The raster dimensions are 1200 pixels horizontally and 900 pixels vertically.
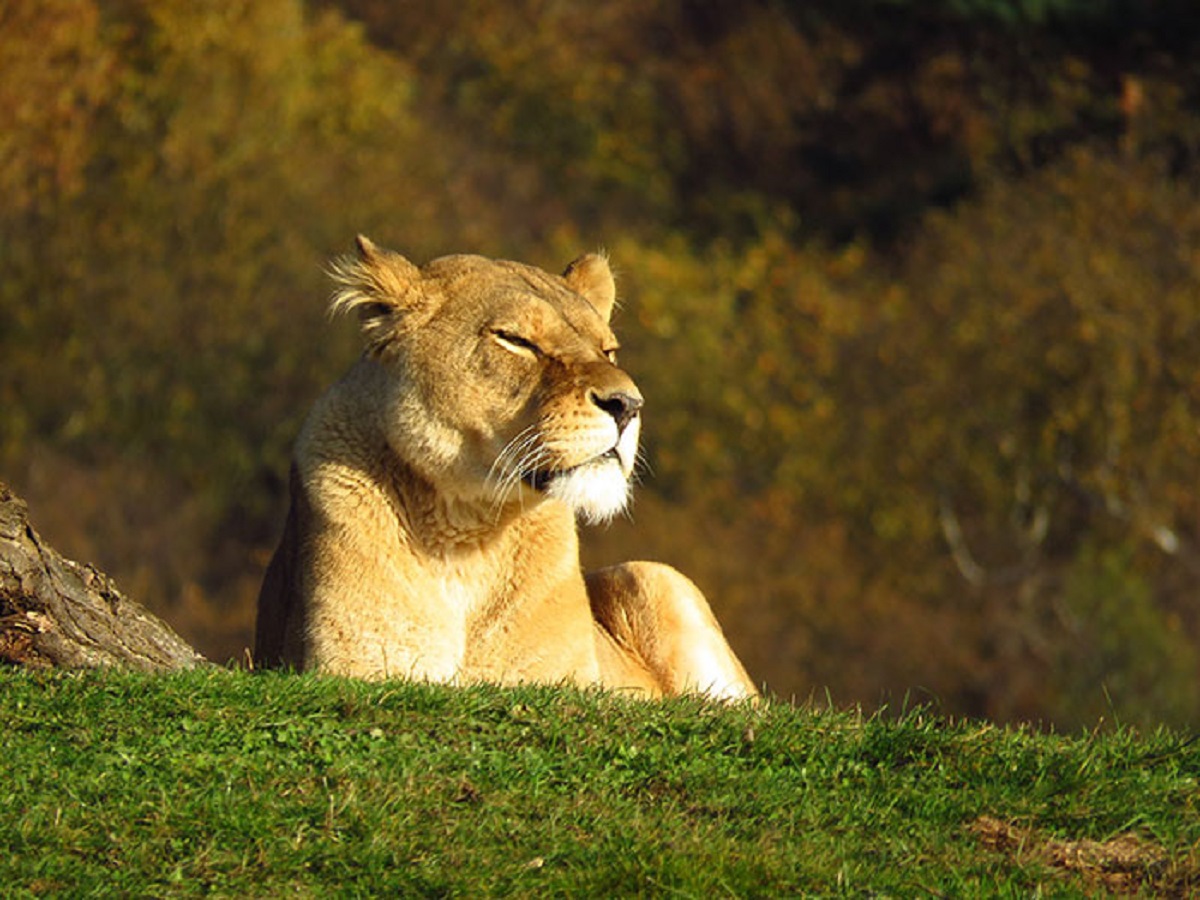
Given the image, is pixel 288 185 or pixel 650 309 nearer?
pixel 288 185

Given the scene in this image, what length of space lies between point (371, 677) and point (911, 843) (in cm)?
274

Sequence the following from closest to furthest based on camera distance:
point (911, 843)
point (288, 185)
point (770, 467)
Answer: point (911, 843) < point (288, 185) < point (770, 467)

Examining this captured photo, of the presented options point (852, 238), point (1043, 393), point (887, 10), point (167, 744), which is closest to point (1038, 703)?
point (1043, 393)

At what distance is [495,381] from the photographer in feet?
31.9

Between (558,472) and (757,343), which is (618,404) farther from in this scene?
(757,343)

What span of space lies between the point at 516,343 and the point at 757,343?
40513 mm

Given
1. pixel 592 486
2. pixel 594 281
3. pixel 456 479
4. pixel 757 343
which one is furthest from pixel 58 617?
pixel 757 343

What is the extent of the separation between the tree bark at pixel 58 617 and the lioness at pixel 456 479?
635 mm

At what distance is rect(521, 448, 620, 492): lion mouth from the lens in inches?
372

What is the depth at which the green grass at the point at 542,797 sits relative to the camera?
23.4 ft

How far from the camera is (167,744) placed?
317 inches

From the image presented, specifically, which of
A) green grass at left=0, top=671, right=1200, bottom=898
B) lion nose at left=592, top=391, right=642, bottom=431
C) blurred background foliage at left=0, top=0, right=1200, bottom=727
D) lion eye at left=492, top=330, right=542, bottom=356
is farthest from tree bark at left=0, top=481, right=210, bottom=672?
blurred background foliage at left=0, top=0, right=1200, bottom=727

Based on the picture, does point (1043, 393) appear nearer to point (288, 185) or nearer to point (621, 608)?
point (288, 185)

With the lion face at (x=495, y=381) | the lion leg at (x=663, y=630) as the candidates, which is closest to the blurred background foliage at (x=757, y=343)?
the lion leg at (x=663, y=630)
